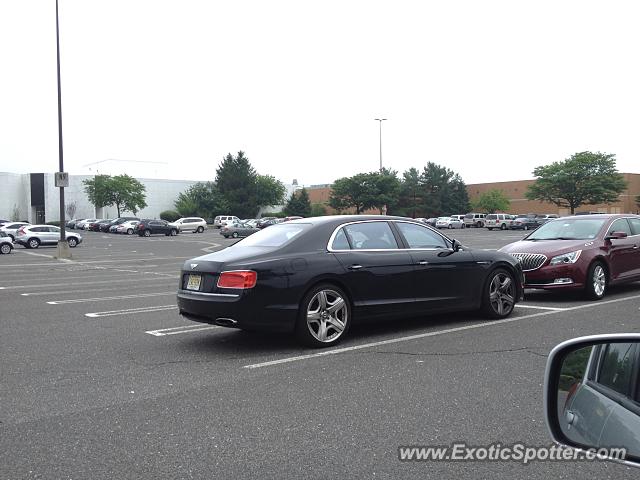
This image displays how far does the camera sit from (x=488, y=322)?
A: 883 centimetres

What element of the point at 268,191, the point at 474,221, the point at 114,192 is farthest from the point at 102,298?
the point at 268,191

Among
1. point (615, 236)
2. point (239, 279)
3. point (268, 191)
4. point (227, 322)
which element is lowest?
point (227, 322)

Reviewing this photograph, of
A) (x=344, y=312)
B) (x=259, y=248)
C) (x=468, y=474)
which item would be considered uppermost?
(x=259, y=248)

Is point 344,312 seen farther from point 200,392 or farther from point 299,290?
point 200,392

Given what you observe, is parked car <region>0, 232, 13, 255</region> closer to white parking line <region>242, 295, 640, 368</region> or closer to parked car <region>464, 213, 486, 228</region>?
white parking line <region>242, 295, 640, 368</region>

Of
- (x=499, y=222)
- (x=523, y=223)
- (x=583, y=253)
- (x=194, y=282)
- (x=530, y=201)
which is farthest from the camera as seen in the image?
(x=530, y=201)

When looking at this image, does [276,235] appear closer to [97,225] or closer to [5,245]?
[5,245]

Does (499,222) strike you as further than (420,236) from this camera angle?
Yes

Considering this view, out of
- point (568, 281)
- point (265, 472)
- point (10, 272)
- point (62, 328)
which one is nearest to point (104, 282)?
point (10, 272)

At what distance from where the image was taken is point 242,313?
680cm

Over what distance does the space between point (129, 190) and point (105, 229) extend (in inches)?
675

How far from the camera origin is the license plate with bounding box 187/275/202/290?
286 inches

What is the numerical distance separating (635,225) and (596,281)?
221 cm

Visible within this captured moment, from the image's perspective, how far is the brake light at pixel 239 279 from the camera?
6852 mm
